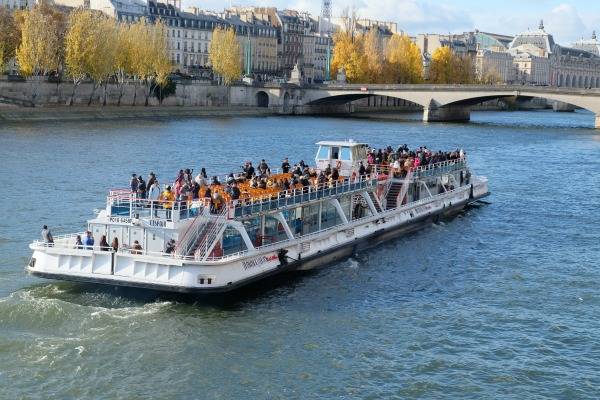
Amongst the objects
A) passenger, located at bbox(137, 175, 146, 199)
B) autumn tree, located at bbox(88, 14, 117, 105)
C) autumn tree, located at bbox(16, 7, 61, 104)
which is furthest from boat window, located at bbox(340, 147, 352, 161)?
autumn tree, located at bbox(88, 14, 117, 105)

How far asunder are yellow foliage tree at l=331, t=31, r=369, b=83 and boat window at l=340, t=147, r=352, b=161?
102m

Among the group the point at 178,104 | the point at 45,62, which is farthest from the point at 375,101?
the point at 45,62

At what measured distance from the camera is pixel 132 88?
101 meters

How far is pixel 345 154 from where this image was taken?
39.0 meters

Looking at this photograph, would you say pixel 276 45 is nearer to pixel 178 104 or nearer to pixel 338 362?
pixel 178 104

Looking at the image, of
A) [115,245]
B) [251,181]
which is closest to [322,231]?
[251,181]

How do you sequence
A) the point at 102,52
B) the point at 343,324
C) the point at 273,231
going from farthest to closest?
the point at 102,52 < the point at 273,231 < the point at 343,324

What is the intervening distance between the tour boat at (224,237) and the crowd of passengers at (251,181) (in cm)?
Answer: 18

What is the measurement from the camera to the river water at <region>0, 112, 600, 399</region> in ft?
69.4

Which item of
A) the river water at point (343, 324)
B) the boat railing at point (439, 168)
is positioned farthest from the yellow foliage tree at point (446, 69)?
the river water at point (343, 324)

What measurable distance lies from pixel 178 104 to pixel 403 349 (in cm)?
8697

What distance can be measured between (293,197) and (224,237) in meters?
3.70

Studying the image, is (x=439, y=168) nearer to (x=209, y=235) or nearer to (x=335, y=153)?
(x=335, y=153)

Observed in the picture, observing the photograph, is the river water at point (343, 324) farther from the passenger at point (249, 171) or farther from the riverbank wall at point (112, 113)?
the riverbank wall at point (112, 113)
